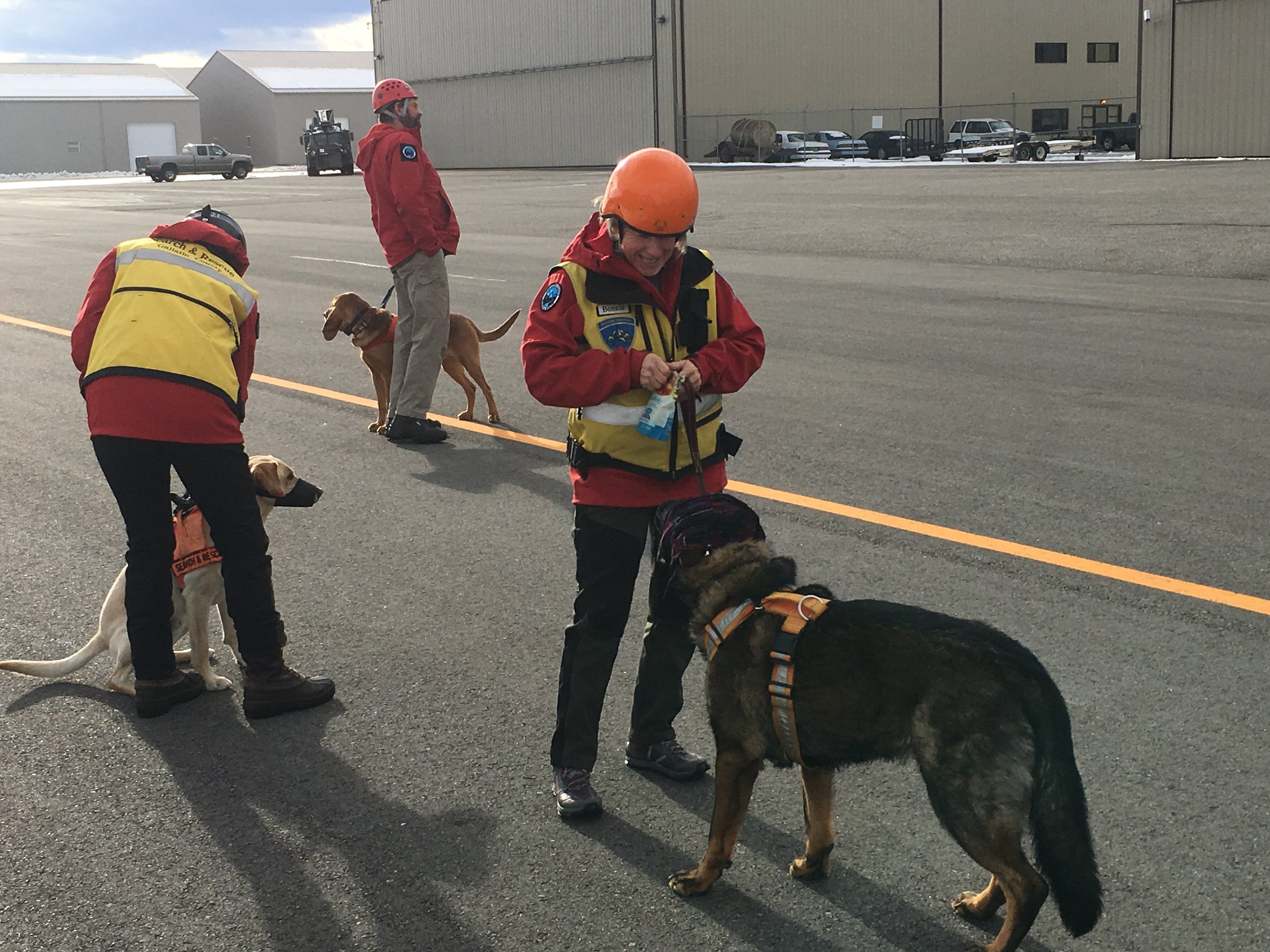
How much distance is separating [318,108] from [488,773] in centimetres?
8408

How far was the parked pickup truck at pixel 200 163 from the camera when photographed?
58.6 m

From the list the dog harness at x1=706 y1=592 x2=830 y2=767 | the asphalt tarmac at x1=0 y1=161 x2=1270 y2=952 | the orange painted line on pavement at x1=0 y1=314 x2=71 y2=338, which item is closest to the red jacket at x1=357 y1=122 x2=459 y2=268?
the asphalt tarmac at x1=0 y1=161 x2=1270 y2=952

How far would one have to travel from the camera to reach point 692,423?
3516 mm

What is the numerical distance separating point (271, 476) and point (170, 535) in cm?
45

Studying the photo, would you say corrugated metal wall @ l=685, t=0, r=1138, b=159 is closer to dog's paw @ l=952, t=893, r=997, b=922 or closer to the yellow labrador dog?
the yellow labrador dog

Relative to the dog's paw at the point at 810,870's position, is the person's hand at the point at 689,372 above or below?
above

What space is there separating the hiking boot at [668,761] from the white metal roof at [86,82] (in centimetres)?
8051

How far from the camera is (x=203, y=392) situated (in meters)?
4.12

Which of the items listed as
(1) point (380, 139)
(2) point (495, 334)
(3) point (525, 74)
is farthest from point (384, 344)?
(3) point (525, 74)

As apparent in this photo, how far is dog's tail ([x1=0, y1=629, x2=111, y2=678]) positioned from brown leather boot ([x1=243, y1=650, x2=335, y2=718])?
58 centimetres

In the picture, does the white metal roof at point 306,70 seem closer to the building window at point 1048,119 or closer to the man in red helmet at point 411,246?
the building window at point 1048,119

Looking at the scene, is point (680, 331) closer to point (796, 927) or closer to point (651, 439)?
point (651, 439)

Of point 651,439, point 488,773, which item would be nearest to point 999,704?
point 651,439

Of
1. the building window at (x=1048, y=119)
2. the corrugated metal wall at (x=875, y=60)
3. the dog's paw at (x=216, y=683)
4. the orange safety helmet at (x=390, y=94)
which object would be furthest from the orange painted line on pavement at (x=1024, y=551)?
the building window at (x=1048, y=119)
